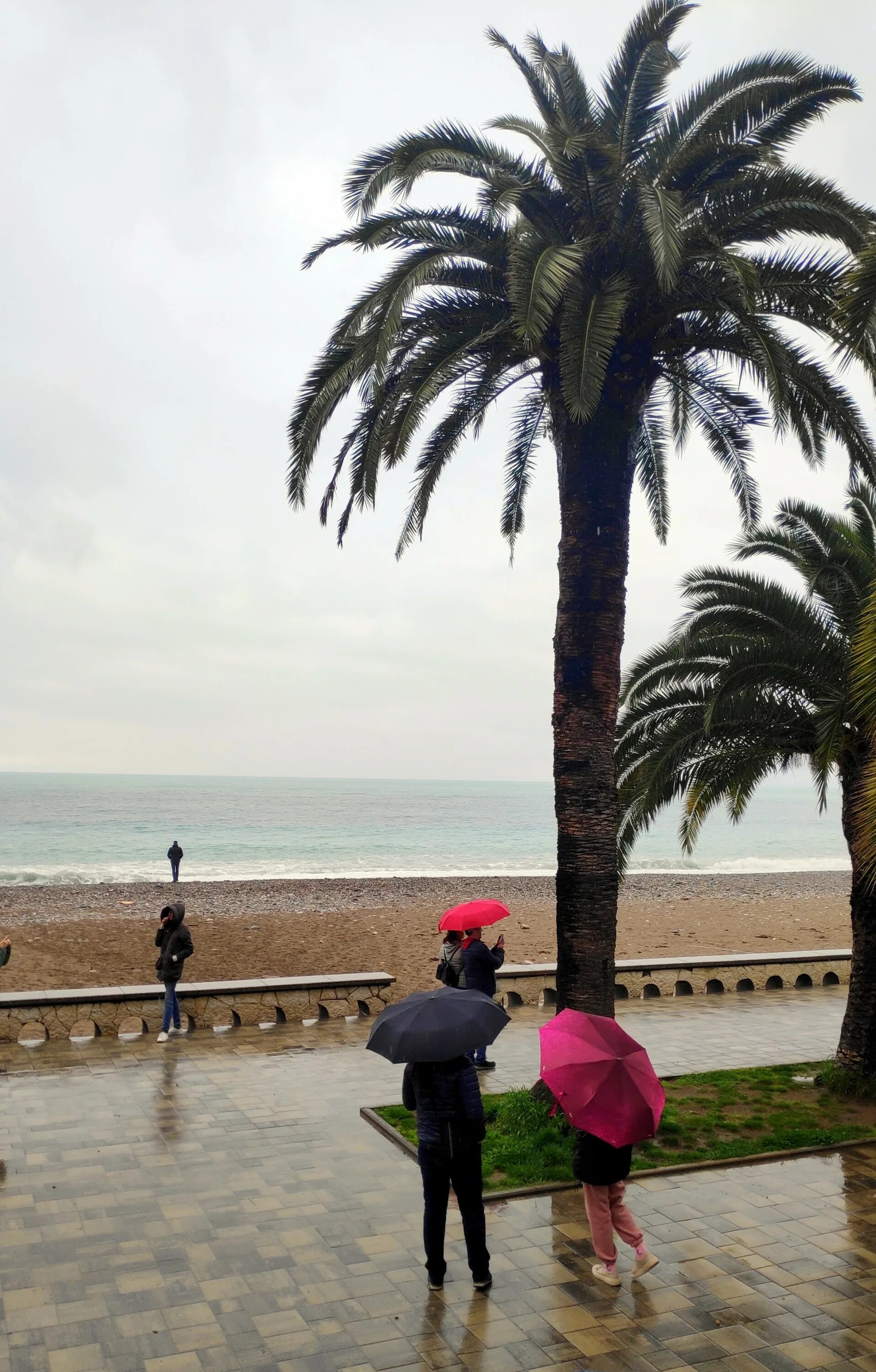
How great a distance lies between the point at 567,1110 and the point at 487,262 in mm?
7151

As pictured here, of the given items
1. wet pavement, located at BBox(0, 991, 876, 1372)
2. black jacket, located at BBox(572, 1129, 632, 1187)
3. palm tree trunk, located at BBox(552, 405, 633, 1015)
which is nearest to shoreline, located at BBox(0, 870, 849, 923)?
palm tree trunk, located at BBox(552, 405, 633, 1015)

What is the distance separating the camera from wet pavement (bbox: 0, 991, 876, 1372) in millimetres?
5023

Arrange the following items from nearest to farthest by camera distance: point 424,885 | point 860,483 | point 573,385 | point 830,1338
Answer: point 830,1338
point 573,385
point 860,483
point 424,885

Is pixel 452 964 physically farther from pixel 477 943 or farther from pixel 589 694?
pixel 589 694

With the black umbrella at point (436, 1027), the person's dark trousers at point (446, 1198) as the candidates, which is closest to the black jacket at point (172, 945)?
the black umbrella at point (436, 1027)

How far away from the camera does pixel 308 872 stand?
46469 millimetres

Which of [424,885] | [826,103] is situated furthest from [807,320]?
[424,885]

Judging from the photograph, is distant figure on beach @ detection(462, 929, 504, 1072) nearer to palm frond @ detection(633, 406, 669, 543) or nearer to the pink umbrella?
the pink umbrella

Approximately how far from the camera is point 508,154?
9055mm

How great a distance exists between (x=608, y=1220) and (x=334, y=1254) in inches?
63.2

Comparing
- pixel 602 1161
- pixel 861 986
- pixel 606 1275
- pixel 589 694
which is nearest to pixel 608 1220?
pixel 606 1275

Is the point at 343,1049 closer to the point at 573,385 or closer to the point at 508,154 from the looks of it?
the point at 573,385

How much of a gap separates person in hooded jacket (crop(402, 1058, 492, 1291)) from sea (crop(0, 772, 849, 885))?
1386 inches

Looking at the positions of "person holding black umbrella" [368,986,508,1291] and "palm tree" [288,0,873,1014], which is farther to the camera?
"palm tree" [288,0,873,1014]
